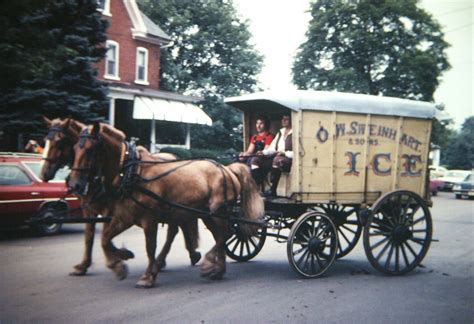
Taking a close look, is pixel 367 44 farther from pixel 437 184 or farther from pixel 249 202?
pixel 437 184

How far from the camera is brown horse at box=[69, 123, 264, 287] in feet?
19.0

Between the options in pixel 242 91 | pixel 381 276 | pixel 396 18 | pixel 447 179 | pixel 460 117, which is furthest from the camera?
pixel 447 179

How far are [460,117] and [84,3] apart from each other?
43.4 feet

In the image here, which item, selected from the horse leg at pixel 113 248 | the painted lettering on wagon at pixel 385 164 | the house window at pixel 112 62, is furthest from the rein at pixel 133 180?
the house window at pixel 112 62

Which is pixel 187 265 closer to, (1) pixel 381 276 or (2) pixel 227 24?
(1) pixel 381 276

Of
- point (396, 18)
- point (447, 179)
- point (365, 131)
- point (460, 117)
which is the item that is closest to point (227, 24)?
point (396, 18)

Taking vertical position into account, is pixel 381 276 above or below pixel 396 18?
below

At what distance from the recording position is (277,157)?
7105mm

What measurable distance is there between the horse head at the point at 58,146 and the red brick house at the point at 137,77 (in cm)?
1601

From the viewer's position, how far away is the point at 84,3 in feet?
49.2

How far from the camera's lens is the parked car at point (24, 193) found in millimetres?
9125

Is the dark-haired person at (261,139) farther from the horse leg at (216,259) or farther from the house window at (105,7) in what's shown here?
the house window at (105,7)

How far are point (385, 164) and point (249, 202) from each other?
235 cm

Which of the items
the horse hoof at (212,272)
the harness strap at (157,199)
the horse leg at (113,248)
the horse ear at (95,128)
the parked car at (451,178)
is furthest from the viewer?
the parked car at (451,178)
